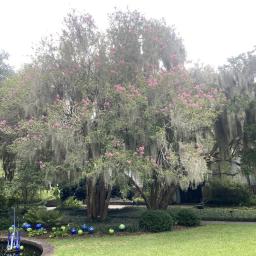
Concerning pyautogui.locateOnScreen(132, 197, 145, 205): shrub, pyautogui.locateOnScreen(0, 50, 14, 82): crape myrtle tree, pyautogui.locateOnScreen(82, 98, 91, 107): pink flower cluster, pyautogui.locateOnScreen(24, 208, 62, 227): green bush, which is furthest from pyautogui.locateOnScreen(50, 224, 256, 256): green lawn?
pyautogui.locateOnScreen(0, 50, 14, 82): crape myrtle tree

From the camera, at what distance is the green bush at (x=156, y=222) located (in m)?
12.9

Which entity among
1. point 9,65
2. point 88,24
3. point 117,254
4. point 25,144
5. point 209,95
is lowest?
point 117,254

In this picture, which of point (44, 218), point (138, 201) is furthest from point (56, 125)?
point (138, 201)

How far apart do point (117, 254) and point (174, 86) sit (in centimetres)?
597

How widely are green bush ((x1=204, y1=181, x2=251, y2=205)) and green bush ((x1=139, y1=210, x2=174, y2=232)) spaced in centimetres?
941

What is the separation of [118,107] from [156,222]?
3.93m

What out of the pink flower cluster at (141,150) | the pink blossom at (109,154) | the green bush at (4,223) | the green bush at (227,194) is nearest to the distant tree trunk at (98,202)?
the green bush at (4,223)

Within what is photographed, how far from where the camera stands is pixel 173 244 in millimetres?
10469

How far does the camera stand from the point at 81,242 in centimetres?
1141

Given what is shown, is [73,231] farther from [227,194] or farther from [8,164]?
[227,194]

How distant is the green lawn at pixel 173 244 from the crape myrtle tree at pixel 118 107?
5.52ft

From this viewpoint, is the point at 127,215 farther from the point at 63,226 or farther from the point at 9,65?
the point at 9,65

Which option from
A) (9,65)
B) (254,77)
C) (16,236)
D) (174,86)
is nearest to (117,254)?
(16,236)

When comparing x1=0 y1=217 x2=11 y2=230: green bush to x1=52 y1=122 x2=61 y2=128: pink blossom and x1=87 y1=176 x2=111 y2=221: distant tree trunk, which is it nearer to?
x1=87 y1=176 x2=111 y2=221: distant tree trunk
